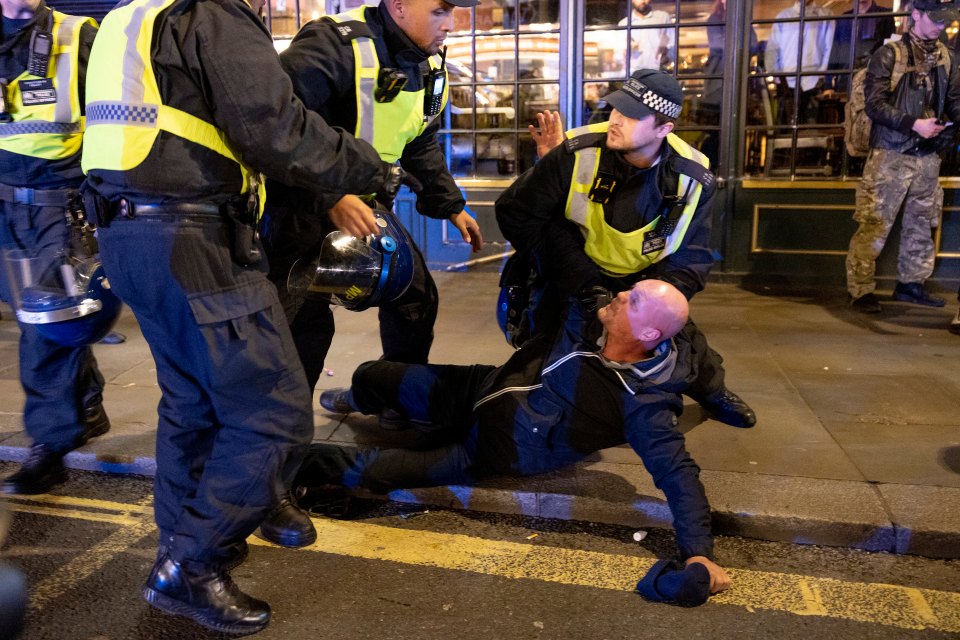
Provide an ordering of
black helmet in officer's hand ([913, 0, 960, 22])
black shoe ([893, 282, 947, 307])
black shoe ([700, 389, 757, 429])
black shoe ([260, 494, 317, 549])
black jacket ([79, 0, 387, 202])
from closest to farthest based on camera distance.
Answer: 1. black jacket ([79, 0, 387, 202])
2. black shoe ([260, 494, 317, 549])
3. black shoe ([700, 389, 757, 429])
4. black helmet in officer's hand ([913, 0, 960, 22])
5. black shoe ([893, 282, 947, 307])

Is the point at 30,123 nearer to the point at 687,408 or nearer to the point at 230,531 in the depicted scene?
the point at 230,531

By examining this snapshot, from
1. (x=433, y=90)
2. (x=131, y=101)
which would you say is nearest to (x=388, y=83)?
(x=433, y=90)

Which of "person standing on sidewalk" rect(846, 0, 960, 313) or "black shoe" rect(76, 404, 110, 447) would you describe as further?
"person standing on sidewalk" rect(846, 0, 960, 313)

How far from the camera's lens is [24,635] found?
2.50m

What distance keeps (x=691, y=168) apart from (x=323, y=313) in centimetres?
169

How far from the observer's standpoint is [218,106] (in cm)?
221

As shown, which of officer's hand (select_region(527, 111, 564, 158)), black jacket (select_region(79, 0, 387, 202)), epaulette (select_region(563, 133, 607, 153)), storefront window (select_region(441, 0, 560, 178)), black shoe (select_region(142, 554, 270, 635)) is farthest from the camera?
storefront window (select_region(441, 0, 560, 178))

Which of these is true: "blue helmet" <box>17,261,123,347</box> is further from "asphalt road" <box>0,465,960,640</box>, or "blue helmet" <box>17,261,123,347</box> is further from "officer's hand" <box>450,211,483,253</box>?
"officer's hand" <box>450,211,483,253</box>

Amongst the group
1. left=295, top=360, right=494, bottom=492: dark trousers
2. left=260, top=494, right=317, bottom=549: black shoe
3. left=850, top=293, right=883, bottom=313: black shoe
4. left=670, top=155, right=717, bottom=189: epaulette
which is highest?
left=670, top=155, right=717, bottom=189: epaulette

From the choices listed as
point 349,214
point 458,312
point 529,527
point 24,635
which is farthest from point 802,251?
point 24,635

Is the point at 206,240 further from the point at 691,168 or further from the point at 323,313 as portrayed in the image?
the point at 691,168

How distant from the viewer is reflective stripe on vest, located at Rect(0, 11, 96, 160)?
3.30 m

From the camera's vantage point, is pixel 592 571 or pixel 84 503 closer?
pixel 592 571

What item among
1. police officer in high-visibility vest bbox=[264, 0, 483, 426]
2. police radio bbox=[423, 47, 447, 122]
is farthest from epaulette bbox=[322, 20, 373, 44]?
police radio bbox=[423, 47, 447, 122]
